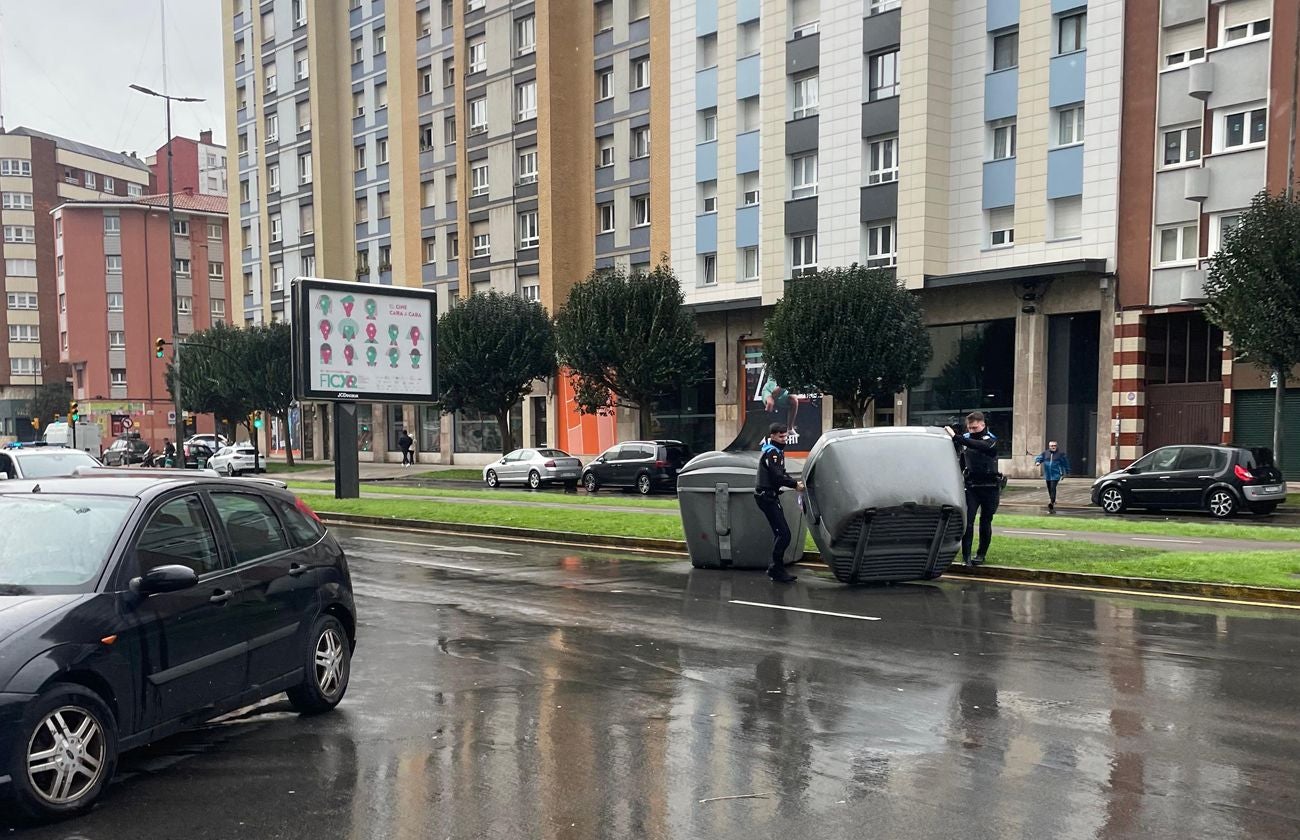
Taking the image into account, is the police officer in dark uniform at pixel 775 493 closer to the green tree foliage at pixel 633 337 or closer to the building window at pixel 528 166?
the green tree foliage at pixel 633 337

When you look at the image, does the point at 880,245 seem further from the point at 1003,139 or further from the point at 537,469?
the point at 537,469

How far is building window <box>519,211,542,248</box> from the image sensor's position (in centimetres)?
4892

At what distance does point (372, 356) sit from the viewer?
26.7 meters

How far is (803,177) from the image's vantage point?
38031 mm

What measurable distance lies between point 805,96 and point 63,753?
121ft

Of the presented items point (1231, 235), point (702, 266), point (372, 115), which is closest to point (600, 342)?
point (702, 266)

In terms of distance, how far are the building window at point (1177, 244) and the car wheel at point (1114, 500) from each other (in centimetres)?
931

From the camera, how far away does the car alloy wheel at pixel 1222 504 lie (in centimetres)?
2203

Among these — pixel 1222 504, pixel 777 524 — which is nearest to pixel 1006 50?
pixel 1222 504

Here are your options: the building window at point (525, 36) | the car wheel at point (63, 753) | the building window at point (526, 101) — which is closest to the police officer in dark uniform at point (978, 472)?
the car wheel at point (63, 753)

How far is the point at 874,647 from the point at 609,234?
3993 cm

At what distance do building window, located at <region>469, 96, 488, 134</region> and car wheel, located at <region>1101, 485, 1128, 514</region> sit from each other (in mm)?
36020

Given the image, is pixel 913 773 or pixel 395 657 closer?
pixel 913 773

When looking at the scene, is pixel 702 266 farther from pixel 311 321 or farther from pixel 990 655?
pixel 990 655
